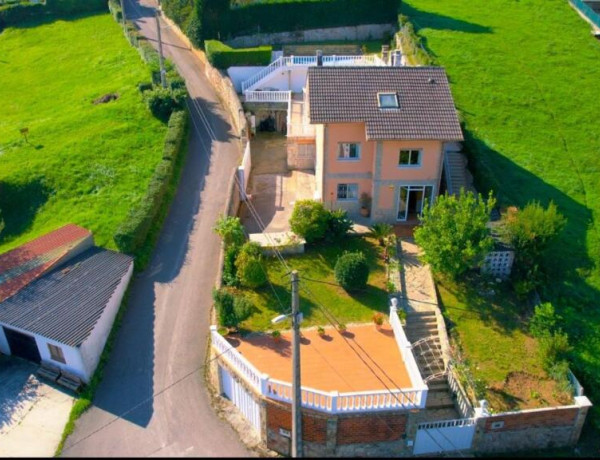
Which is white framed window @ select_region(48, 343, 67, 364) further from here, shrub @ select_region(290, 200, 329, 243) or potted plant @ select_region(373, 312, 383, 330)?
potted plant @ select_region(373, 312, 383, 330)

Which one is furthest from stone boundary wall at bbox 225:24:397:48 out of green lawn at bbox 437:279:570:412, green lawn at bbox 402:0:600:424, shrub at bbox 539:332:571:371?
shrub at bbox 539:332:571:371

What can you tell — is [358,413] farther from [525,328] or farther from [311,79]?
[311,79]

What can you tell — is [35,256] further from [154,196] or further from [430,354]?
[430,354]

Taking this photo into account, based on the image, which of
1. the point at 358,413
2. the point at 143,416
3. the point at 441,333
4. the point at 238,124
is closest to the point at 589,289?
the point at 441,333

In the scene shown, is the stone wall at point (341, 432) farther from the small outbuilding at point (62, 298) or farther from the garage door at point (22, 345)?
the garage door at point (22, 345)

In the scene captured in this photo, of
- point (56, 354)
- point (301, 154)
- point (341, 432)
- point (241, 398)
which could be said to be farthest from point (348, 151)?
point (56, 354)

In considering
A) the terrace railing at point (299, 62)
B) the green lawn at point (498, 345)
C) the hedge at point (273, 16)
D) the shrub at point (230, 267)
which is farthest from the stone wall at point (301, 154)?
the hedge at point (273, 16)
